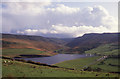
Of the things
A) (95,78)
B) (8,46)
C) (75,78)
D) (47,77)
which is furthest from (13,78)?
(8,46)

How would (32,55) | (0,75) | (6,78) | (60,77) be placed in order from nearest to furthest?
(6,78) → (0,75) → (60,77) → (32,55)

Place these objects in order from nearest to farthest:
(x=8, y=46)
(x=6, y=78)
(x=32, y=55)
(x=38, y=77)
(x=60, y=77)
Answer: (x=6, y=78) → (x=38, y=77) → (x=60, y=77) → (x=32, y=55) → (x=8, y=46)

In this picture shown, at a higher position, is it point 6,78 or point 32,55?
point 6,78

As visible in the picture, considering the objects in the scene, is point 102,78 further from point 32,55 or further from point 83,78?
point 32,55

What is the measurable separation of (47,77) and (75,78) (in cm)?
484

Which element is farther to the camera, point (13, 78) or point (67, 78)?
point (67, 78)

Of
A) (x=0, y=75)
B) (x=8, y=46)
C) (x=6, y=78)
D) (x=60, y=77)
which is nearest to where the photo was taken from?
(x=6, y=78)

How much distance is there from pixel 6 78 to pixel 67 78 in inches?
378

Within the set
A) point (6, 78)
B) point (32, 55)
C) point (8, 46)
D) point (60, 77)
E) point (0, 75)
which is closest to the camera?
point (6, 78)

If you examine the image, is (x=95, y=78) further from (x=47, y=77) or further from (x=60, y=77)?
(x=47, y=77)

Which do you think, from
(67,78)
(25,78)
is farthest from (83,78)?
(25,78)

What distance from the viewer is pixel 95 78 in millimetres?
20531

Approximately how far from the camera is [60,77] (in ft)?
64.3

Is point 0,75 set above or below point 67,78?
above
